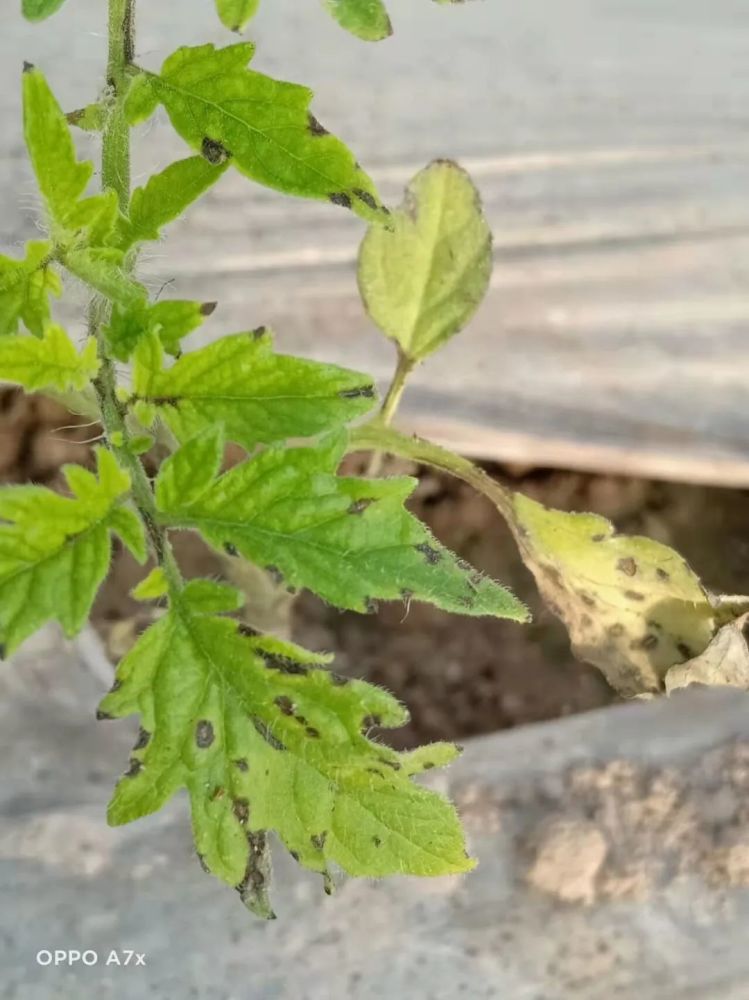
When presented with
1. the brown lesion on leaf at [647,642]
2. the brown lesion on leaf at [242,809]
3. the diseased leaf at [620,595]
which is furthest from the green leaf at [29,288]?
the brown lesion on leaf at [647,642]

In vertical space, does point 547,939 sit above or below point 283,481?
below

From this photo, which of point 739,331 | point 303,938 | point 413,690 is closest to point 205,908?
point 303,938

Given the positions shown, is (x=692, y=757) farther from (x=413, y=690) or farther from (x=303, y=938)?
(x=303, y=938)

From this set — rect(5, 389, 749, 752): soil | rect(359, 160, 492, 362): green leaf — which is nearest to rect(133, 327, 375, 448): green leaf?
rect(359, 160, 492, 362): green leaf

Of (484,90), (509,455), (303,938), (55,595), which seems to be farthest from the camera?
(484,90)

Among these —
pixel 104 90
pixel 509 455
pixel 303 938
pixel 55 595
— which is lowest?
pixel 303 938

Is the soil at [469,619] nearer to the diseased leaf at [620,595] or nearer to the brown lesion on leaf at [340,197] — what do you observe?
the diseased leaf at [620,595]

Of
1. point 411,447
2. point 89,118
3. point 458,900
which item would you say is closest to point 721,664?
point 411,447
